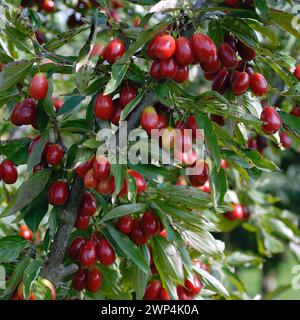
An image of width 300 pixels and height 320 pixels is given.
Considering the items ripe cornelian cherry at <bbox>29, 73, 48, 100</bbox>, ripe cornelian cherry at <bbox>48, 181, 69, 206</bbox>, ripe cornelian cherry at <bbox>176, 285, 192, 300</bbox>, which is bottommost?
ripe cornelian cherry at <bbox>176, 285, 192, 300</bbox>

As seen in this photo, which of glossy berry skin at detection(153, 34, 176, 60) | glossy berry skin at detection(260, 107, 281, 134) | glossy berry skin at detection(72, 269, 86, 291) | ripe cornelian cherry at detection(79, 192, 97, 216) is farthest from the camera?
glossy berry skin at detection(72, 269, 86, 291)

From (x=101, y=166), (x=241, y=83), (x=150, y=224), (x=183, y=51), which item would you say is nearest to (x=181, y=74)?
(x=183, y=51)

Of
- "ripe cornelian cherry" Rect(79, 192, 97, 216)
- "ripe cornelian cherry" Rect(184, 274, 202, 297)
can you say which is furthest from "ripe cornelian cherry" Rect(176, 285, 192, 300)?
"ripe cornelian cherry" Rect(79, 192, 97, 216)

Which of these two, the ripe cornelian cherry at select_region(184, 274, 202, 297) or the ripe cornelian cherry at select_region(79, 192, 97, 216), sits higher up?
the ripe cornelian cherry at select_region(79, 192, 97, 216)

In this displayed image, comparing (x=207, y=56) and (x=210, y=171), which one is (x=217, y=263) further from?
(x=207, y=56)

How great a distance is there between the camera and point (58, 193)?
5.19 ft

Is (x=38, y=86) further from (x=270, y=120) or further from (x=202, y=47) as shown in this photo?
(x=270, y=120)

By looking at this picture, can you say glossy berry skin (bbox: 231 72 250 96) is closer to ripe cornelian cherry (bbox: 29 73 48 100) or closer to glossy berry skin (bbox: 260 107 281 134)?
glossy berry skin (bbox: 260 107 281 134)

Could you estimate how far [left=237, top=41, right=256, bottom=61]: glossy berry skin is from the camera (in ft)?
5.18

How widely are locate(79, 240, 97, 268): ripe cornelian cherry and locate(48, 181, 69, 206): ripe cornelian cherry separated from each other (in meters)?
0.14

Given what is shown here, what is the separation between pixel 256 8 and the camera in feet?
4.76
